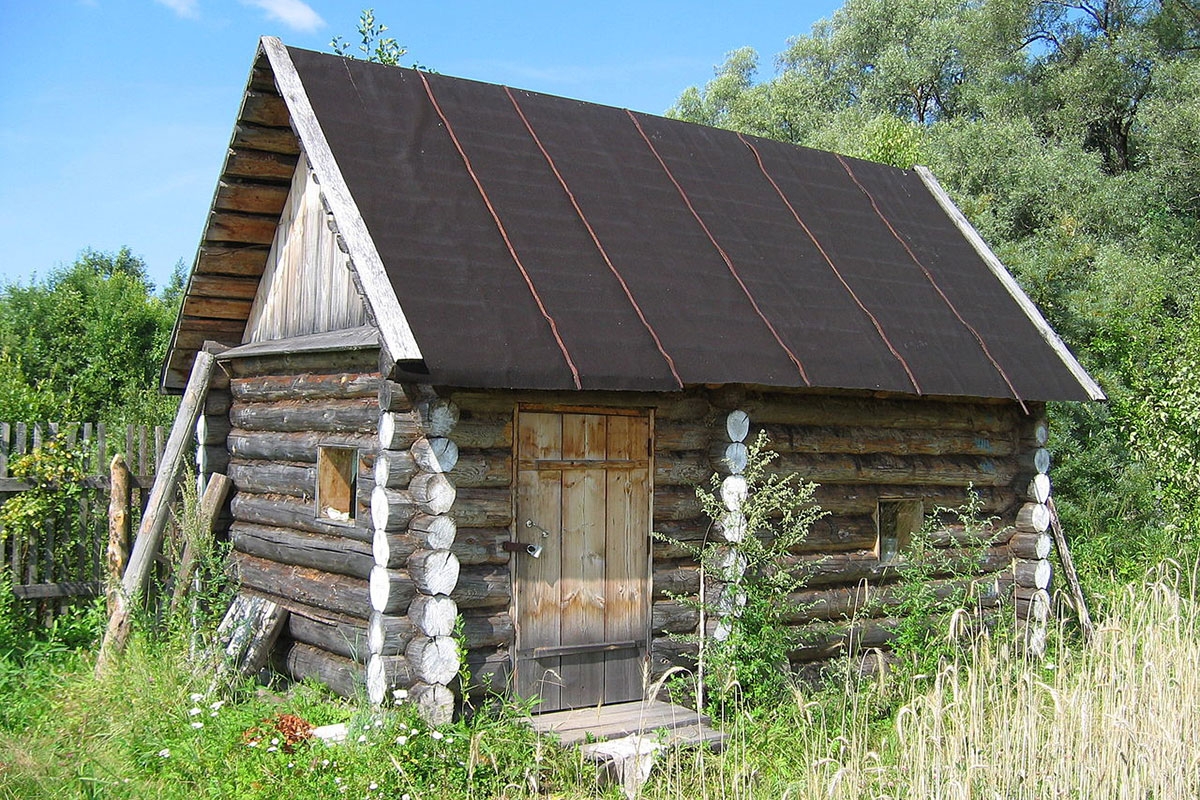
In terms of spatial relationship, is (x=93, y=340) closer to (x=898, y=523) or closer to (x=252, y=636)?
(x=252, y=636)

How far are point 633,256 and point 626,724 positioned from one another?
11.4 feet

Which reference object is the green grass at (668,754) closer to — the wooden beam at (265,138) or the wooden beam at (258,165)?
the wooden beam at (258,165)

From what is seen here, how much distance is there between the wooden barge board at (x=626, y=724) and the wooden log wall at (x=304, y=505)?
1.11m

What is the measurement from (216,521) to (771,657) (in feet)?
16.3

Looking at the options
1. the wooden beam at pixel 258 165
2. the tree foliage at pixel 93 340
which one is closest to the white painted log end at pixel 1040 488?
the wooden beam at pixel 258 165

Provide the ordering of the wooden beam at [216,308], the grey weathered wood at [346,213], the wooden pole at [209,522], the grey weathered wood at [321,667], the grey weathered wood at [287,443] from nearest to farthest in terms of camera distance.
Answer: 1. the grey weathered wood at [346,213]
2. the grey weathered wood at [321,667]
3. the grey weathered wood at [287,443]
4. the wooden pole at [209,522]
5. the wooden beam at [216,308]

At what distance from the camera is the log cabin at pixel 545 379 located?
7371mm

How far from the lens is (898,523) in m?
10.0

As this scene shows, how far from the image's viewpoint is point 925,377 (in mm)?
9336

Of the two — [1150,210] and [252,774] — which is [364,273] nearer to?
[252,774]

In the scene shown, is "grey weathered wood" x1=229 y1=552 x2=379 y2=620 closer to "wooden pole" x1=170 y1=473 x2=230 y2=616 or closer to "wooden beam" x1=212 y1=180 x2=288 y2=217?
"wooden pole" x1=170 y1=473 x2=230 y2=616

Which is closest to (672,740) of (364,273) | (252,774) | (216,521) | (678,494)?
(678,494)

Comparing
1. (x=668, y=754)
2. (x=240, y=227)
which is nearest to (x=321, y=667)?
(x=668, y=754)

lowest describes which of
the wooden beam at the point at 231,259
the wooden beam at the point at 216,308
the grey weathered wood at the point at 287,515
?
the grey weathered wood at the point at 287,515
